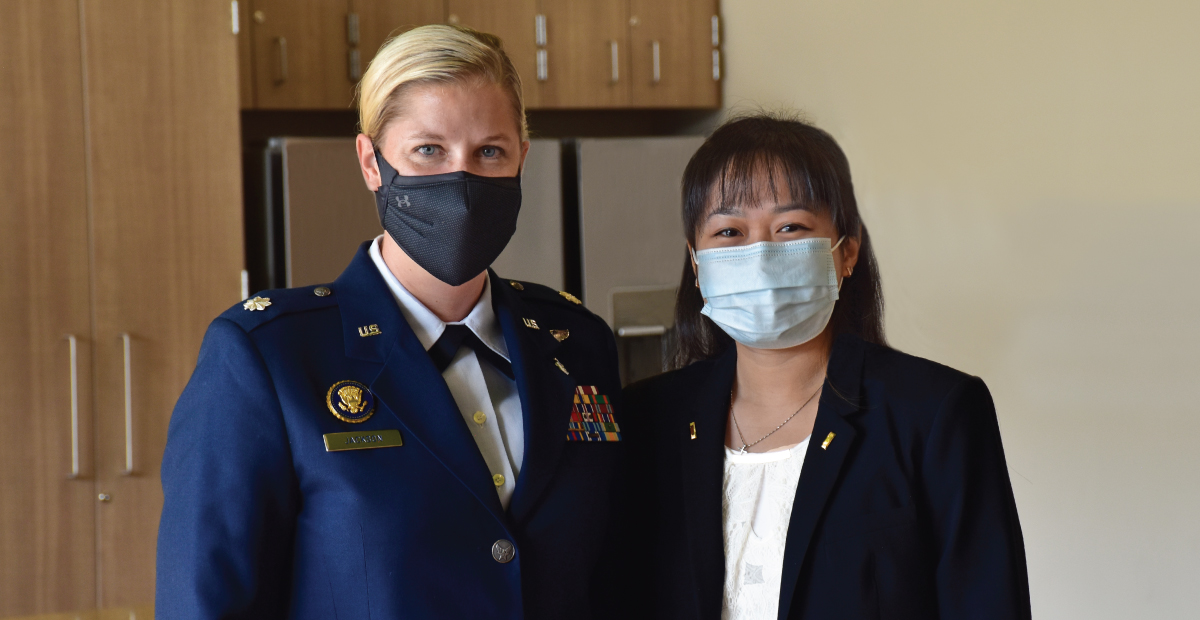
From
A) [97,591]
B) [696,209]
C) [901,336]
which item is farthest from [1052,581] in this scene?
[97,591]

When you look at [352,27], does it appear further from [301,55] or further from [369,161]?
[369,161]

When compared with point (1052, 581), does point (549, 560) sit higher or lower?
higher

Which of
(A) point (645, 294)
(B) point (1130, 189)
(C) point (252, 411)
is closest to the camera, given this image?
(C) point (252, 411)

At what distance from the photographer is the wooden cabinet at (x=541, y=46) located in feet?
10.3

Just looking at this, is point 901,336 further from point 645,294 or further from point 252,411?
point 252,411

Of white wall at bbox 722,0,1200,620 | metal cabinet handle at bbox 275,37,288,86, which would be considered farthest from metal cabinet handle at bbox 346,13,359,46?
white wall at bbox 722,0,1200,620

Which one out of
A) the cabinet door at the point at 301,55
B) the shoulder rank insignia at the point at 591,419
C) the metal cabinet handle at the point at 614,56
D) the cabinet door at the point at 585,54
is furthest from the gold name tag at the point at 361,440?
the metal cabinet handle at the point at 614,56

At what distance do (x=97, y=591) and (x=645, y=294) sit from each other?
1770mm

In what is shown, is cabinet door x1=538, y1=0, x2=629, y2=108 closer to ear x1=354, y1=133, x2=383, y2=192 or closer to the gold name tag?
ear x1=354, y1=133, x2=383, y2=192

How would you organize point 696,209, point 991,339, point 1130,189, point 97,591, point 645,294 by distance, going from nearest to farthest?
point 696,209
point 1130,189
point 991,339
point 97,591
point 645,294

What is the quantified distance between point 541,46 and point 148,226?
57.0 inches

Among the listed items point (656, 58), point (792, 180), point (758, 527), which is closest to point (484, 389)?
point (758, 527)

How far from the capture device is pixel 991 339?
231 cm

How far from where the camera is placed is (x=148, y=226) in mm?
2627
